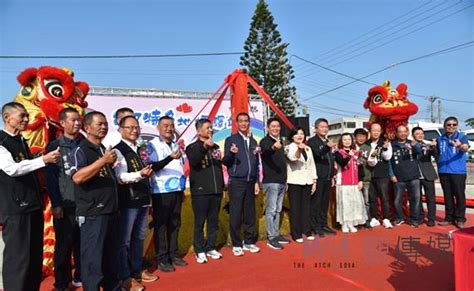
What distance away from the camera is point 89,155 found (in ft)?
8.84

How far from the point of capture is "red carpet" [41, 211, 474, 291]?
3434mm

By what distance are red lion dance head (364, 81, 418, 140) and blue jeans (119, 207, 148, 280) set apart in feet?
14.1

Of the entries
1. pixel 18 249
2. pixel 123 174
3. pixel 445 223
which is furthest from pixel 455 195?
pixel 18 249

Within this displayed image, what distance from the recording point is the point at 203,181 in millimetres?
4078

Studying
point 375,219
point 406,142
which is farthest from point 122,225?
point 406,142

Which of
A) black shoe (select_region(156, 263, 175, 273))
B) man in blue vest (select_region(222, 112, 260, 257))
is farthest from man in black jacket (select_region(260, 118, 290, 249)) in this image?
black shoe (select_region(156, 263, 175, 273))

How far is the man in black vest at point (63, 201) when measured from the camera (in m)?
3.28

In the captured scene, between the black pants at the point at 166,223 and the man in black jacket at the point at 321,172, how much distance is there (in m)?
2.11

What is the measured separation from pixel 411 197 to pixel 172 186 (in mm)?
3878

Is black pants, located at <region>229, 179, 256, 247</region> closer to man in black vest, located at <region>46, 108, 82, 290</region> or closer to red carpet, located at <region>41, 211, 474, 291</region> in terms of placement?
red carpet, located at <region>41, 211, 474, 291</region>

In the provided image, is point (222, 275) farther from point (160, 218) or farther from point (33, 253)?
point (33, 253)

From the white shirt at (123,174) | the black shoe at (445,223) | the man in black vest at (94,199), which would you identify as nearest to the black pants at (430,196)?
the black shoe at (445,223)

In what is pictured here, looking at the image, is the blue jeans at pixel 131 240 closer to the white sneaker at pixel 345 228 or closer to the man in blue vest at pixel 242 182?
the man in blue vest at pixel 242 182

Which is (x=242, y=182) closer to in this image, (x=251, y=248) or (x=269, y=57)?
(x=251, y=248)
